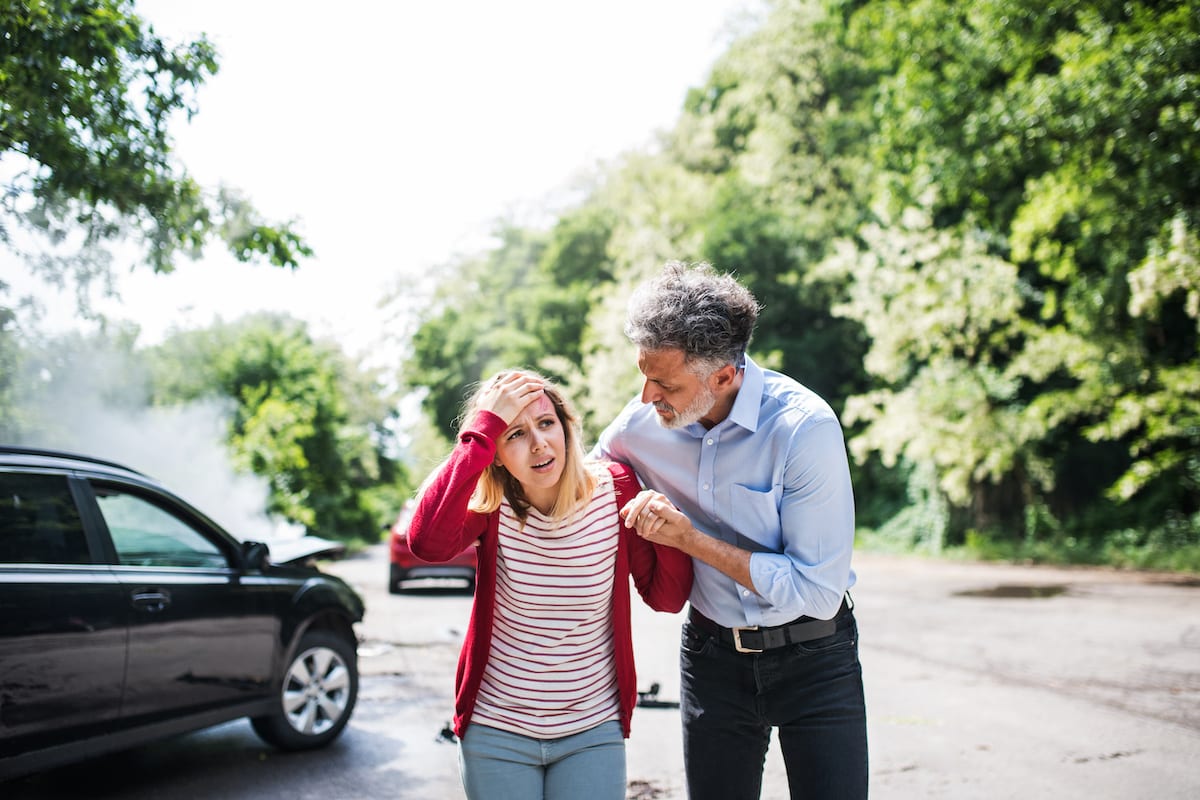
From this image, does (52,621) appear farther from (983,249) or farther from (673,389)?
(983,249)

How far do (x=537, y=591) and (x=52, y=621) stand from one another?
289 cm

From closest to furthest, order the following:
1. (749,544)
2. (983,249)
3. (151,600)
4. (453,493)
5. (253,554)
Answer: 1. (453,493)
2. (749,544)
3. (151,600)
4. (253,554)
5. (983,249)

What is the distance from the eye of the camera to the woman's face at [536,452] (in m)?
2.71

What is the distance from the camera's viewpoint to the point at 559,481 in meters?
2.73

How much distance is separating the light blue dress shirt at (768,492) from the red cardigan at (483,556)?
0.44ft

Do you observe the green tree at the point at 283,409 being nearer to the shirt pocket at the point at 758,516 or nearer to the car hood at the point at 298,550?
the car hood at the point at 298,550

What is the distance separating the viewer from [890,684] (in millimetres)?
8062

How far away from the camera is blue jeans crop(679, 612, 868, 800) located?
2672 mm

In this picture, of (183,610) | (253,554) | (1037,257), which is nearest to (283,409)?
(1037,257)

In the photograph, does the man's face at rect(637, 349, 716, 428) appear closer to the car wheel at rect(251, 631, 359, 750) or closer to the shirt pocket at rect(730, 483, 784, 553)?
the shirt pocket at rect(730, 483, 784, 553)

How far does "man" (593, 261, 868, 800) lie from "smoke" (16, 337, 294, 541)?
3.62m

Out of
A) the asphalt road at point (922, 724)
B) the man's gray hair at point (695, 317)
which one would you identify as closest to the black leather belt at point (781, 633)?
the man's gray hair at point (695, 317)

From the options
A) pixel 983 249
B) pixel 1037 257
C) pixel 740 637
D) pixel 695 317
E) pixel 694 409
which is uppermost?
pixel 983 249

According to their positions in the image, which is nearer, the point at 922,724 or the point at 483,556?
the point at 483,556
